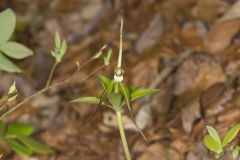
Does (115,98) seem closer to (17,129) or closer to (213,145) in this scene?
(213,145)

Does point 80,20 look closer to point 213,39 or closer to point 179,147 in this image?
point 213,39

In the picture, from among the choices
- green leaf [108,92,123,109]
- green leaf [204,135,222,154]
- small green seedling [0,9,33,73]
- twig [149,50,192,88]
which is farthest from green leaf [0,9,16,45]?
Result: twig [149,50,192,88]

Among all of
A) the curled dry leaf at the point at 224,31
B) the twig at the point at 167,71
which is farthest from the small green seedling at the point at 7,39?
the curled dry leaf at the point at 224,31

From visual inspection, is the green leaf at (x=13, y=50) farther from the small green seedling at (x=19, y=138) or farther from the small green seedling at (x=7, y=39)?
the small green seedling at (x=19, y=138)

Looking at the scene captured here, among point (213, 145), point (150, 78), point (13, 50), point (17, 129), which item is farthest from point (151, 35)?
point (213, 145)

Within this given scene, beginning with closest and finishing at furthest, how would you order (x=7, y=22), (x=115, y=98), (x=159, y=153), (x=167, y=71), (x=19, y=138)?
(x=115, y=98) → (x=7, y=22) → (x=19, y=138) → (x=159, y=153) → (x=167, y=71)

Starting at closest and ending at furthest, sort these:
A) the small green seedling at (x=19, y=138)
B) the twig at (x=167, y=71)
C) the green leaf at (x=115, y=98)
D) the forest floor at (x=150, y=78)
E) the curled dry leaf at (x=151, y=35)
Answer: the green leaf at (x=115, y=98) < the small green seedling at (x=19, y=138) < the forest floor at (x=150, y=78) < the twig at (x=167, y=71) < the curled dry leaf at (x=151, y=35)

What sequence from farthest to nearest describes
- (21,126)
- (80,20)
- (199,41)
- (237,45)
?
1. (80,20)
2. (199,41)
3. (237,45)
4. (21,126)

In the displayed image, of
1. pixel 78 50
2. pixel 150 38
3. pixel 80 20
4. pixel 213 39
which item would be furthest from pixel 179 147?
pixel 80 20
